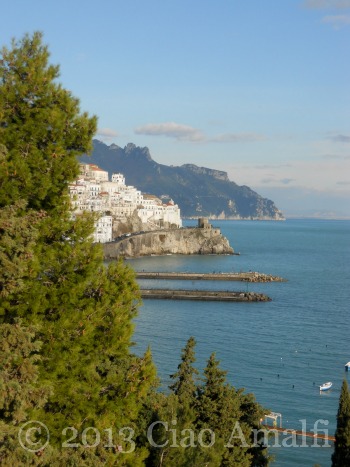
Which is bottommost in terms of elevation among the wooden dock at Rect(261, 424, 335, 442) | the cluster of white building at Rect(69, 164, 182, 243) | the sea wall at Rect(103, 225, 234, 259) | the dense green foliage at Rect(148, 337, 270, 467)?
the wooden dock at Rect(261, 424, 335, 442)

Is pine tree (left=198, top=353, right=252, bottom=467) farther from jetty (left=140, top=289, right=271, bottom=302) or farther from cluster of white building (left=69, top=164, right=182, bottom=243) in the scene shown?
cluster of white building (left=69, top=164, right=182, bottom=243)

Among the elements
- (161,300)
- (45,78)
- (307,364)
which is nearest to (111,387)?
(45,78)

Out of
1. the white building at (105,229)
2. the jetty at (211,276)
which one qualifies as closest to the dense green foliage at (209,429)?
the jetty at (211,276)

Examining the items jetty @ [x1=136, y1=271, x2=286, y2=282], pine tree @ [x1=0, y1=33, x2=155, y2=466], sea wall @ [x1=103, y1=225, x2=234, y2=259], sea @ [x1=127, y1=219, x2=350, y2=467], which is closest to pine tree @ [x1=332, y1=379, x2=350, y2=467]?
sea @ [x1=127, y1=219, x2=350, y2=467]

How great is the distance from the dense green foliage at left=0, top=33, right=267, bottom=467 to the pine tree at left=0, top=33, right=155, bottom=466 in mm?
12

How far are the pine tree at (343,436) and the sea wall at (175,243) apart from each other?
76.6m

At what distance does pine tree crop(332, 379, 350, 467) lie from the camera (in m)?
14.3

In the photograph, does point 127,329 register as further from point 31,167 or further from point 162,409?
point 162,409

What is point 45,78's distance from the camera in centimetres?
707

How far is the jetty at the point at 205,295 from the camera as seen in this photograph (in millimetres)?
55375

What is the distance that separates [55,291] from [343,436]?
34.3ft

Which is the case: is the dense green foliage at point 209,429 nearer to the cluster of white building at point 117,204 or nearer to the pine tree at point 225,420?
the pine tree at point 225,420

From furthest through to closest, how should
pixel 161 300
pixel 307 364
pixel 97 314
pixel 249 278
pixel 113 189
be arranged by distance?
1. pixel 113 189
2. pixel 249 278
3. pixel 161 300
4. pixel 307 364
5. pixel 97 314

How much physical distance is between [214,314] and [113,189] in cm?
7122
